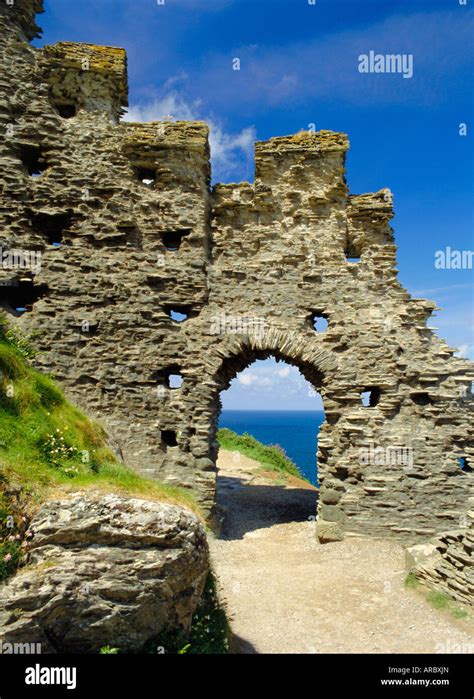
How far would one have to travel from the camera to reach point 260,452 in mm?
27203

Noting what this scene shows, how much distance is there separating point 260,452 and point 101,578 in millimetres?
22683

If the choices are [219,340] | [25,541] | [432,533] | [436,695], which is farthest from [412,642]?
[219,340]

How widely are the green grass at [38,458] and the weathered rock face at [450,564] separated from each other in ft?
18.8

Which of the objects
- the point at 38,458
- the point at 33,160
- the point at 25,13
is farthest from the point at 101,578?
the point at 25,13

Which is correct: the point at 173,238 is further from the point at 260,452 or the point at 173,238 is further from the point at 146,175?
the point at 260,452

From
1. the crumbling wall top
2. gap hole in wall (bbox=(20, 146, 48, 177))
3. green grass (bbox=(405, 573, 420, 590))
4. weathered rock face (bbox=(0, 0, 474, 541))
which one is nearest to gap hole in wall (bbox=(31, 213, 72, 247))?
weathered rock face (bbox=(0, 0, 474, 541))

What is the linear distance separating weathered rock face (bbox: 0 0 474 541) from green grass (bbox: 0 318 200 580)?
4063 millimetres

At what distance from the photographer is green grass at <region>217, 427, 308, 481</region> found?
80.6ft

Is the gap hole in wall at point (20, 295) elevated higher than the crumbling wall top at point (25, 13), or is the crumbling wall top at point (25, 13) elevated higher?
the crumbling wall top at point (25, 13)

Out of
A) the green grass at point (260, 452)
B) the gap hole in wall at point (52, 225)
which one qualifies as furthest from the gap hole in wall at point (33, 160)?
the green grass at point (260, 452)

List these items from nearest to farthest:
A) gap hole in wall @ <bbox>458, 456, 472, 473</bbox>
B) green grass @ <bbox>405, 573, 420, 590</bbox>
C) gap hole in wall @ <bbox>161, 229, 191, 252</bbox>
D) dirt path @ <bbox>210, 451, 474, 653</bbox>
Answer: dirt path @ <bbox>210, 451, 474, 653</bbox> < green grass @ <bbox>405, 573, 420, 590</bbox> < gap hole in wall @ <bbox>458, 456, 472, 473</bbox> < gap hole in wall @ <bbox>161, 229, 191, 252</bbox>

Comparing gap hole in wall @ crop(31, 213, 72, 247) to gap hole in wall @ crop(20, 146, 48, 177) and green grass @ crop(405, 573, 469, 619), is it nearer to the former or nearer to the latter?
gap hole in wall @ crop(20, 146, 48, 177)

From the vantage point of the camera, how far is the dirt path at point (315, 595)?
24.8ft

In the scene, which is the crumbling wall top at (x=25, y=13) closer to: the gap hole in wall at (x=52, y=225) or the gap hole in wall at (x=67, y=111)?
the gap hole in wall at (x=67, y=111)
